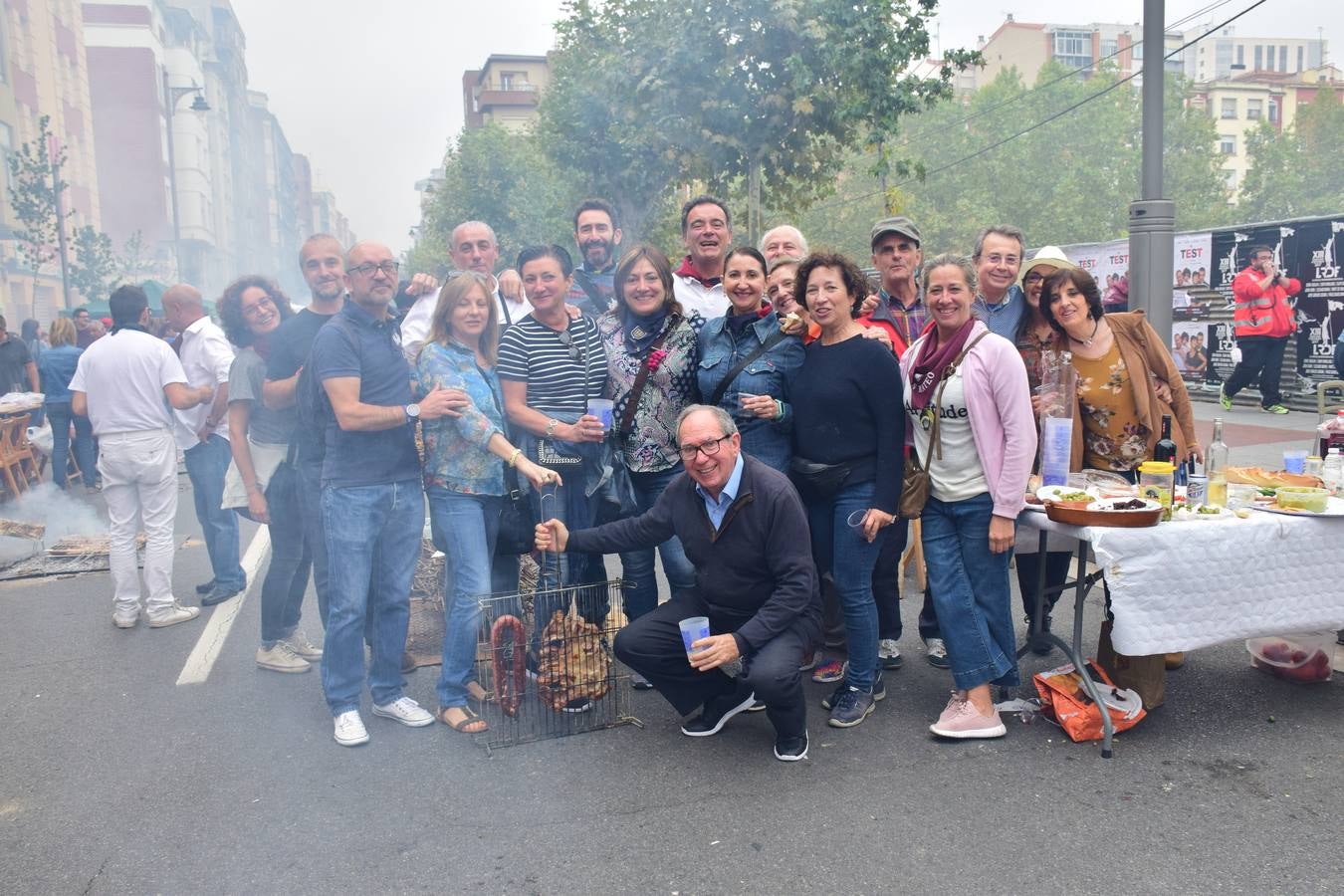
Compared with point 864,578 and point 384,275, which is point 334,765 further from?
point 864,578

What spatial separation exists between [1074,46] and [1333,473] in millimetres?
91962

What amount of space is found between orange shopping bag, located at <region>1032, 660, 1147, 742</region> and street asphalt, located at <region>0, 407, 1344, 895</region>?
0.07 m

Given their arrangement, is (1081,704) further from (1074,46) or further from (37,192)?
(1074,46)

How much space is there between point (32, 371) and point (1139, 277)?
12144 millimetres

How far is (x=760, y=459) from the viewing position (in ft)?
13.7

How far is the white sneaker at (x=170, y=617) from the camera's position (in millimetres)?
5707

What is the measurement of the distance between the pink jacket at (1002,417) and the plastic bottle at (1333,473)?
5.07 ft

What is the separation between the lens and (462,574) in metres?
4.07

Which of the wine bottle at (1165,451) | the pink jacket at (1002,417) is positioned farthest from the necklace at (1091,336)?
the pink jacket at (1002,417)

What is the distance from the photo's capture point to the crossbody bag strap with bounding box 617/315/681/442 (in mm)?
4199

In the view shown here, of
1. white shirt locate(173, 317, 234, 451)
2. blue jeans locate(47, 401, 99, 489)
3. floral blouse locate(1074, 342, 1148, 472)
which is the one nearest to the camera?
floral blouse locate(1074, 342, 1148, 472)

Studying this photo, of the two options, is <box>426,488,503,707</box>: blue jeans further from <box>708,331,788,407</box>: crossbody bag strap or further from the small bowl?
the small bowl

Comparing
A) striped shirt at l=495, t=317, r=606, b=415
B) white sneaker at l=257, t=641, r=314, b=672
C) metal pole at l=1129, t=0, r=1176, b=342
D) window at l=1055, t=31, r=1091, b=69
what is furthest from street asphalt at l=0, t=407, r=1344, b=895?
window at l=1055, t=31, r=1091, b=69

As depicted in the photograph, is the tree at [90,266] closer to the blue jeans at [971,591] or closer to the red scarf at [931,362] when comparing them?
the red scarf at [931,362]
